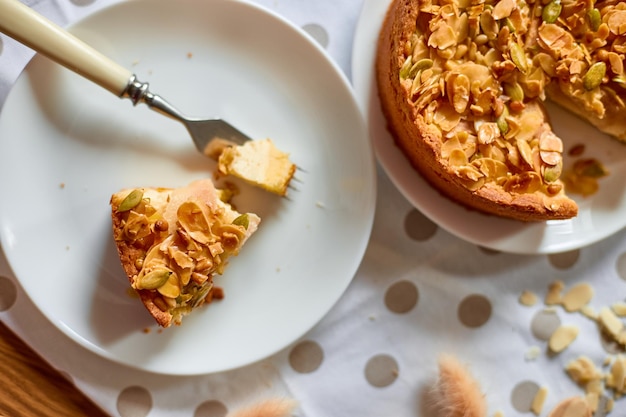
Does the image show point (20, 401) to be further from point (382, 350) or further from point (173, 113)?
point (382, 350)

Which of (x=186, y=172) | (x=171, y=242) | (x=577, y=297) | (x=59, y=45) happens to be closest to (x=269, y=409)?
(x=171, y=242)

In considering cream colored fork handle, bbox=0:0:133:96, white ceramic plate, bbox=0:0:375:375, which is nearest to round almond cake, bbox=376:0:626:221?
white ceramic plate, bbox=0:0:375:375

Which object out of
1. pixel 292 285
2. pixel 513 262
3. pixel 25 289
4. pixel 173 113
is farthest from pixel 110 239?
pixel 513 262

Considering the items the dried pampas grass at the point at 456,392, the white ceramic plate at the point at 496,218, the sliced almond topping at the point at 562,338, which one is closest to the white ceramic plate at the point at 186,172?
the white ceramic plate at the point at 496,218

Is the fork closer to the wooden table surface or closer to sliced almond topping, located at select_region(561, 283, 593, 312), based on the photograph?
the wooden table surface

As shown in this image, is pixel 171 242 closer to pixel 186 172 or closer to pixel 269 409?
pixel 186 172

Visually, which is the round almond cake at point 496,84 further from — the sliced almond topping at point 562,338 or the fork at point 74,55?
the fork at point 74,55
